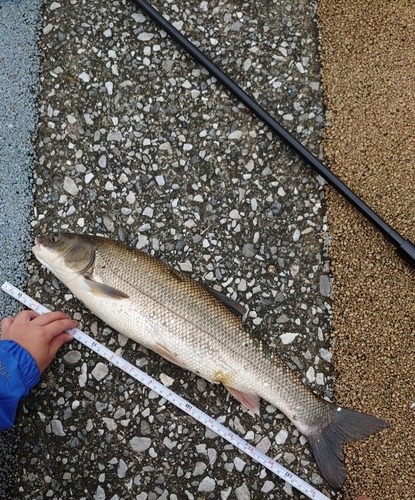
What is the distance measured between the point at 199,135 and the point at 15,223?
1.17 m

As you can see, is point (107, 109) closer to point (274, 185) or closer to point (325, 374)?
point (274, 185)

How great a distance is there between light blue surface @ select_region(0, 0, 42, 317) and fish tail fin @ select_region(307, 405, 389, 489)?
1.79 metres

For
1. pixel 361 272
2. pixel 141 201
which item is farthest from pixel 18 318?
pixel 361 272

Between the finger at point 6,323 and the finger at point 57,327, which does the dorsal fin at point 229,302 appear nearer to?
the finger at point 57,327

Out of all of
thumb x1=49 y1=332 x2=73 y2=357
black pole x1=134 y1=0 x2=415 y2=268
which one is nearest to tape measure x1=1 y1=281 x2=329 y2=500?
thumb x1=49 y1=332 x2=73 y2=357

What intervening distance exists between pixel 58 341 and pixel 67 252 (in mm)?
521

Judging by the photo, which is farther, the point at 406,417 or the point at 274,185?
the point at 274,185

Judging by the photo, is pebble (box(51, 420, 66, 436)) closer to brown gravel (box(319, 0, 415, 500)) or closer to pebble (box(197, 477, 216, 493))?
pebble (box(197, 477, 216, 493))

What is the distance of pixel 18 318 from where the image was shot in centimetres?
291

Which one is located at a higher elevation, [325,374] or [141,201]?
[141,201]

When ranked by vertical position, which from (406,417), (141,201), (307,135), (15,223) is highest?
(307,135)

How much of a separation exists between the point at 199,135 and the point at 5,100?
115cm

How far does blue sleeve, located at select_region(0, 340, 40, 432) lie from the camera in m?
2.73

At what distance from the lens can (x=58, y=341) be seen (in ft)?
9.63
